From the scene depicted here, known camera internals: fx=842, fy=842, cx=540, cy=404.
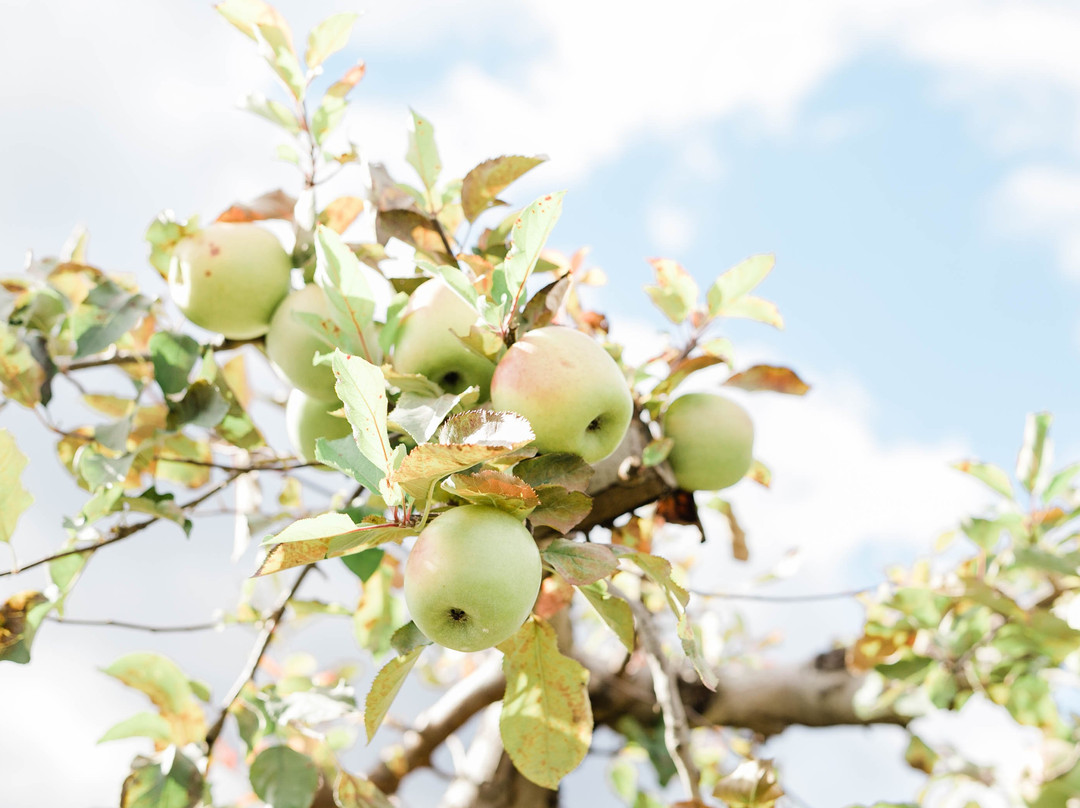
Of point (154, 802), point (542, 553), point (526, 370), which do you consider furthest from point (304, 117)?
point (154, 802)

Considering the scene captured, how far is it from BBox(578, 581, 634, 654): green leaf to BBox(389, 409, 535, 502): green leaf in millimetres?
222

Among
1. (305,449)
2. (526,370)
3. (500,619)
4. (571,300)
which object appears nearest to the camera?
(500,619)

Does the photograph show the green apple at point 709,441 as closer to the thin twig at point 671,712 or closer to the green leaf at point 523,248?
the thin twig at point 671,712

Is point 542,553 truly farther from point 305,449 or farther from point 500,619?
point 305,449

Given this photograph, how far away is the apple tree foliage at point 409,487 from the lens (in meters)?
0.60

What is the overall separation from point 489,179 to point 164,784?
696 mm

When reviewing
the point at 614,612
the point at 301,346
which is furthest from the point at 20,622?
Result: the point at 614,612

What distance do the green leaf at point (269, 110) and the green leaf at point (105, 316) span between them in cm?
24

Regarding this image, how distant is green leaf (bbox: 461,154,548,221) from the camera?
871 mm

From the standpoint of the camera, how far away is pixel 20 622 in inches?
33.3

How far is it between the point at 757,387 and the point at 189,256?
662 millimetres

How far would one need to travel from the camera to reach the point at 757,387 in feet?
3.31

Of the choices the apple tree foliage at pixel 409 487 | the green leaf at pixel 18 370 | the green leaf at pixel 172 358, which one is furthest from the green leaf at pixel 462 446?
the green leaf at pixel 18 370

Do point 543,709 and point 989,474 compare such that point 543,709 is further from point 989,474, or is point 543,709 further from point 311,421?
point 989,474
